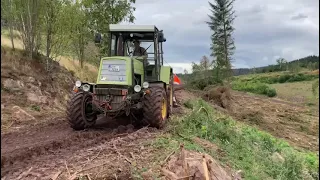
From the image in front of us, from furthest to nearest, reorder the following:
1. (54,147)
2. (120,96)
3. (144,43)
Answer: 1. (144,43)
2. (120,96)
3. (54,147)

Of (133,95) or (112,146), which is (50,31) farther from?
(112,146)

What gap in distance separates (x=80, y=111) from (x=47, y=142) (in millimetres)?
1524

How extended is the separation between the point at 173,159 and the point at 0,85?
17.9 feet

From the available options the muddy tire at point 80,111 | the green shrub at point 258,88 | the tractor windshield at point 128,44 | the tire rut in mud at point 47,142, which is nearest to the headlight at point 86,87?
the muddy tire at point 80,111

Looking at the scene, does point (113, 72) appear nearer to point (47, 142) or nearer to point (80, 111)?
point (80, 111)

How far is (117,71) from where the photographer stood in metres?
10.0

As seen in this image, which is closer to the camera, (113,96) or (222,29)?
(113,96)

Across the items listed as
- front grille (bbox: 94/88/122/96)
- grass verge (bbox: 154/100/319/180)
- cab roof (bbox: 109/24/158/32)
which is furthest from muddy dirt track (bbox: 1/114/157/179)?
cab roof (bbox: 109/24/158/32)

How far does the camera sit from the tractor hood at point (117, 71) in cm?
991

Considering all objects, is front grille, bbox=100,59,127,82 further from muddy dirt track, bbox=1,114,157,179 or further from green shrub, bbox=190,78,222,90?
green shrub, bbox=190,78,222,90

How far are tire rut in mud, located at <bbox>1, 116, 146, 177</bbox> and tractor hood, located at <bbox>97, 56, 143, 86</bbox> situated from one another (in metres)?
1.15

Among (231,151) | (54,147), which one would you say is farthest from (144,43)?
(54,147)

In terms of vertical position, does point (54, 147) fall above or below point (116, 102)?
below

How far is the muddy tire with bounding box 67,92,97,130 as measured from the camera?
9.84 metres
